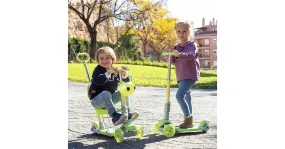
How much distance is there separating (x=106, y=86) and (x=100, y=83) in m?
0.07

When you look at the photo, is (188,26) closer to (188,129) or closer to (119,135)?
(188,129)

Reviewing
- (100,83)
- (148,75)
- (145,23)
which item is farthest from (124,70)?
(148,75)

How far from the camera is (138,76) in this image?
→ 3.08 meters

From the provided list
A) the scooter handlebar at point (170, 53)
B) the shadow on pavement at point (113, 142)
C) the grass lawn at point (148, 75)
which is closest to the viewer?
the shadow on pavement at point (113, 142)

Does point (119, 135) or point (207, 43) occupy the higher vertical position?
point (207, 43)

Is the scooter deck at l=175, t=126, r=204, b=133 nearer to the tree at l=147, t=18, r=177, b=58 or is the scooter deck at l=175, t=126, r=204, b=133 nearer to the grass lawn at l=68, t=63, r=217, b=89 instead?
the grass lawn at l=68, t=63, r=217, b=89

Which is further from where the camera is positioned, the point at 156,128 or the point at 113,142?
the point at 156,128

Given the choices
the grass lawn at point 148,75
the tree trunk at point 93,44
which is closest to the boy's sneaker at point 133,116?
the grass lawn at point 148,75

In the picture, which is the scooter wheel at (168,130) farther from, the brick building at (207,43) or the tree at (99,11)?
the tree at (99,11)

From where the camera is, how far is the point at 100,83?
222cm

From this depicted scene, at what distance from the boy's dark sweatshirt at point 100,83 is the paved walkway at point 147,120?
0.26 meters

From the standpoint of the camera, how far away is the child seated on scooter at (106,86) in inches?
86.5
